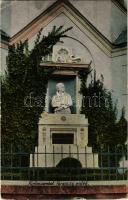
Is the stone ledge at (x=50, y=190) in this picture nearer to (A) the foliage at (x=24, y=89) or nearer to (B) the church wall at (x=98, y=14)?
(A) the foliage at (x=24, y=89)

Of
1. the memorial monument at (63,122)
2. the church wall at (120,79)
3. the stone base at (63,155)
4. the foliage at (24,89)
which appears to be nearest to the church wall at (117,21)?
the church wall at (120,79)

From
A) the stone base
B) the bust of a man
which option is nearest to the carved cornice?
the bust of a man

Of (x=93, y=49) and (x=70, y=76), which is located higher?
(x=93, y=49)

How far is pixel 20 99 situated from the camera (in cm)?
1108

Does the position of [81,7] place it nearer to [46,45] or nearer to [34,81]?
[46,45]

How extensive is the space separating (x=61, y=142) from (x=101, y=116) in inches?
55.9

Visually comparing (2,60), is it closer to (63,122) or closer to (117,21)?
(63,122)

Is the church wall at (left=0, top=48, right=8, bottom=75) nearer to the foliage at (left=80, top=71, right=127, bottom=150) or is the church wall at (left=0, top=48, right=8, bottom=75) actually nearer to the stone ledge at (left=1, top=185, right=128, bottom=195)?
the foliage at (left=80, top=71, right=127, bottom=150)

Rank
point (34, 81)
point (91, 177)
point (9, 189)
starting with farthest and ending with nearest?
1. point (34, 81)
2. point (91, 177)
3. point (9, 189)

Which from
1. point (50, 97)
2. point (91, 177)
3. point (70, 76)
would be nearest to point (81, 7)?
point (70, 76)

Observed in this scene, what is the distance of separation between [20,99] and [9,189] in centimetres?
443

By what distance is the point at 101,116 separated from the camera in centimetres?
1138

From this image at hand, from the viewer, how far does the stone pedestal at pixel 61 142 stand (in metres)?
10.3

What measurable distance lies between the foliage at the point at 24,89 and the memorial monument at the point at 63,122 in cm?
24
